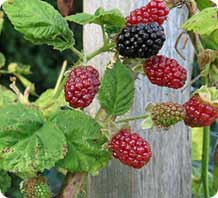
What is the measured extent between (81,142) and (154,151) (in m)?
0.33

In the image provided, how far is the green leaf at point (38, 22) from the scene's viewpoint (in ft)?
3.52

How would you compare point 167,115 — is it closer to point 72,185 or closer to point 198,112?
point 198,112

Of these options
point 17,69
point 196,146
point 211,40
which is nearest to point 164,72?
point 211,40

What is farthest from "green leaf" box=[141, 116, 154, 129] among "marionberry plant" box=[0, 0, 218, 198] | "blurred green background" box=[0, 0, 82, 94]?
"blurred green background" box=[0, 0, 82, 94]

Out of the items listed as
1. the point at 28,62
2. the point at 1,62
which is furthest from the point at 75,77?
the point at 28,62

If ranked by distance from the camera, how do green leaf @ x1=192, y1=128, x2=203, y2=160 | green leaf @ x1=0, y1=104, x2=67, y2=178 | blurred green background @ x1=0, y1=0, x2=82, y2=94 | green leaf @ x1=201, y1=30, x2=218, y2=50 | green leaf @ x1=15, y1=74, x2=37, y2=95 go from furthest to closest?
blurred green background @ x1=0, y1=0, x2=82, y2=94 → green leaf @ x1=15, y1=74, x2=37, y2=95 → green leaf @ x1=192, y1=128, x2=203, y2=160 → green leaf @ x1=201, y1=30, x2=218, y2=50 → green leaf @ x1=0, y1=104, x2=67, y2=178

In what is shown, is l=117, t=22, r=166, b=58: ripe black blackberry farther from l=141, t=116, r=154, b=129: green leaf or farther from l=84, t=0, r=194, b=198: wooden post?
l=84, t=0, r=194, b=198: wooden post

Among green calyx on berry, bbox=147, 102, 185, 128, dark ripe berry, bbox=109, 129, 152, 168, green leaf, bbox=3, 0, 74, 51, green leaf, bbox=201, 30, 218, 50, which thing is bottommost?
dark ripe berry, bbox=109, 129, 152, 168

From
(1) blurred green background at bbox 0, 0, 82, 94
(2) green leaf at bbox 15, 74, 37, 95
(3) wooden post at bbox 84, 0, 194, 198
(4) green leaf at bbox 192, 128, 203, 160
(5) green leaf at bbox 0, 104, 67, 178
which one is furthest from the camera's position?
(1) blurred green background at bbox 0, 0, 82, 94

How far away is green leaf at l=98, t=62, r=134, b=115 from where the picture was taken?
107cm

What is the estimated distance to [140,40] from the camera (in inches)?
40.4

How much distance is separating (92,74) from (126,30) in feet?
0.24

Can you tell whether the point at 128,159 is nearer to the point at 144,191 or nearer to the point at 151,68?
the point at 151,68

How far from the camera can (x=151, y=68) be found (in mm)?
1053
